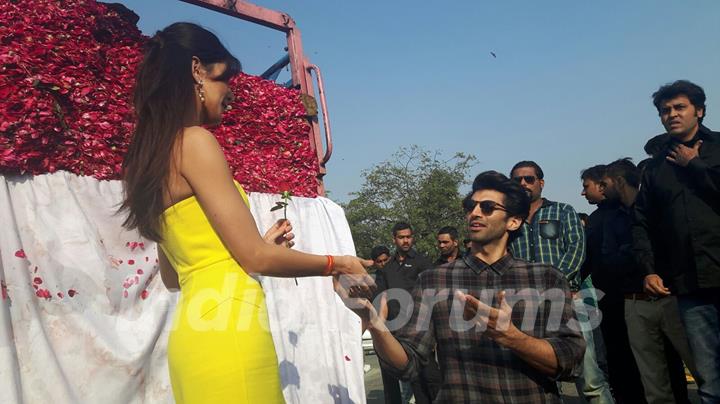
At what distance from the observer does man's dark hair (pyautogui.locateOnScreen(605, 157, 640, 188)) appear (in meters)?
6.16

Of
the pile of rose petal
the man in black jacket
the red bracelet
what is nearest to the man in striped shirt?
the man in black jacket

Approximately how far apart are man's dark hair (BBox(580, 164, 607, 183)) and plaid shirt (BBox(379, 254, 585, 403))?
3.85m

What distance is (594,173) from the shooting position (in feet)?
21.3

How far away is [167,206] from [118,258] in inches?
129

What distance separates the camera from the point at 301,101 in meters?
6.93

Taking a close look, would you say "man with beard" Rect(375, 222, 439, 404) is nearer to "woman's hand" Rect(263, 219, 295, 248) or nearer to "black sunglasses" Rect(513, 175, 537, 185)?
"black sunglasses" Rect(513, 175, 537, 185)

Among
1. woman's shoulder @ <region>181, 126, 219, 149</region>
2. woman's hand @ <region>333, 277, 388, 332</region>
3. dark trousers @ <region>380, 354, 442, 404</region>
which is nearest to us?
woman's shoulder @ <region>181, 126, 219, 149</region>

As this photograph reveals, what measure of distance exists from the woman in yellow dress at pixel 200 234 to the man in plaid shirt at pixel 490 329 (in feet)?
1.55

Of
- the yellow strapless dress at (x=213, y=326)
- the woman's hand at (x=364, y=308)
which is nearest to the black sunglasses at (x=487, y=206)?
the woman's hand at (x=364, y=308)

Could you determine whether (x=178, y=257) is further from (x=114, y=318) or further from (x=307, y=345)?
(x=307, y=345)

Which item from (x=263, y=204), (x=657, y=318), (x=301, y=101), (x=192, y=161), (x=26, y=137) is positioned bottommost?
(x=657, y=318)

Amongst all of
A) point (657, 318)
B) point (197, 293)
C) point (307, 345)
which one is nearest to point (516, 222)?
point (197, 293)

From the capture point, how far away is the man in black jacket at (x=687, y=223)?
3.95 meters

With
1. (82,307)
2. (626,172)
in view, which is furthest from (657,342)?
(82,307)
